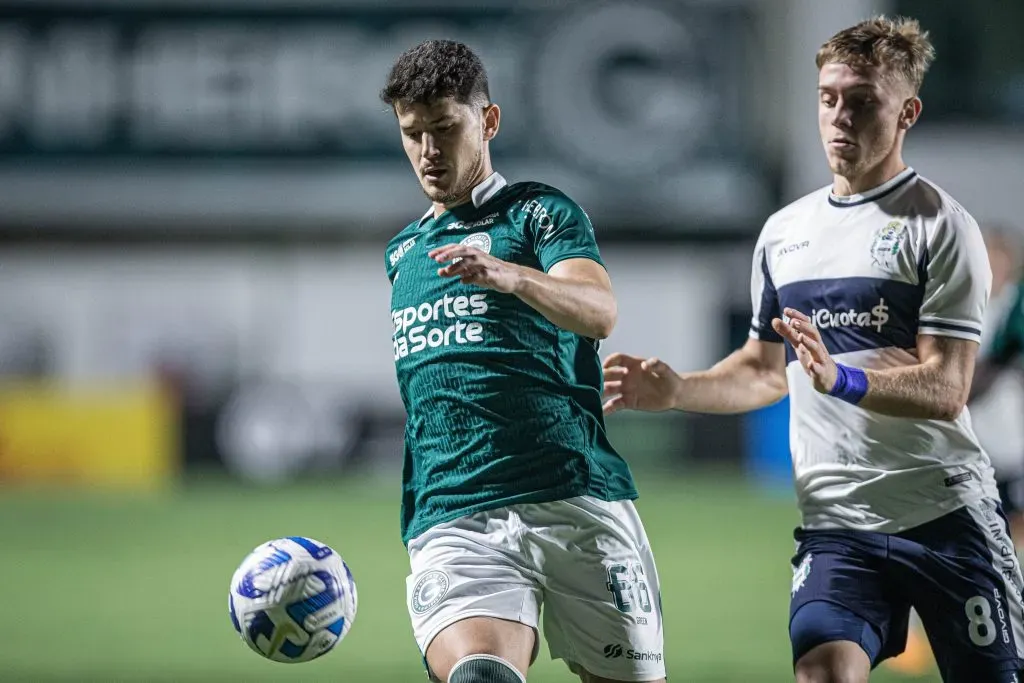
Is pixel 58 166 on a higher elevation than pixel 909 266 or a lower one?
lower

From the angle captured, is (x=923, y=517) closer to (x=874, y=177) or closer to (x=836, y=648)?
(x=836, y=648)

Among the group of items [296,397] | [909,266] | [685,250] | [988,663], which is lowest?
[296,397]

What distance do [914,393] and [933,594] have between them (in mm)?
594

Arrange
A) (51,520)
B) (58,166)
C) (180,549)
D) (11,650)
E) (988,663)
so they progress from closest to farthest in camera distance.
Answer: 1. (988,663)
2. (11,650)
3. (180,549)
4. (51,520)
5. (58,166)

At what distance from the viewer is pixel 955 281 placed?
3816 mm

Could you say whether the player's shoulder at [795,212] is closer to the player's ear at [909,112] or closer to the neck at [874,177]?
the neck at [874,177]

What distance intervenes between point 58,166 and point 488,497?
65.0ft

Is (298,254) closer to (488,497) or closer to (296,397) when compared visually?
(296,397)

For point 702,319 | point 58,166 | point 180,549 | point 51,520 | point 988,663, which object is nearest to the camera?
point 988,663

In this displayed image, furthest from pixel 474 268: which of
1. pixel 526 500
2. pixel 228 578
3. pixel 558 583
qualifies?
pixel 228 578

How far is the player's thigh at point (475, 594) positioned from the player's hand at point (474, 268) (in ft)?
2.47

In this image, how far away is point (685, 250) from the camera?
23234 mm

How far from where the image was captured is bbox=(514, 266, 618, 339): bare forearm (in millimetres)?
3479

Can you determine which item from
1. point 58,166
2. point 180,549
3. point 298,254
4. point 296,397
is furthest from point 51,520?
point 298,254
